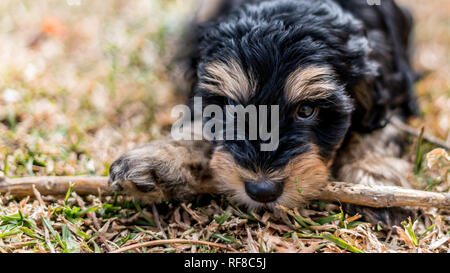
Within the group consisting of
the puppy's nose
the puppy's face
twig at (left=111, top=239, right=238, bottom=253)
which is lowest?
twig at (left=111, top=239, right=238, bottom=253)

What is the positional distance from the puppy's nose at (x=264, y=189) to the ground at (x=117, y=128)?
0.21 meters

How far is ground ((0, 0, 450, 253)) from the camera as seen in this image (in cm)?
249

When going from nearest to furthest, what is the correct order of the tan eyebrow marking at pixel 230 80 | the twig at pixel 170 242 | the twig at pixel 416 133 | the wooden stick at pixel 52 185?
the twig at pixel 170 242
the tan eyebrow marking at pixel 230 80
the wooden stick at pixel 52 185
the twig at pixel 416 133

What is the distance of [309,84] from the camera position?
102 inches

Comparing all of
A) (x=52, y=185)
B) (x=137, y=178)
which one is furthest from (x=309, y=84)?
(x=52, y=185)

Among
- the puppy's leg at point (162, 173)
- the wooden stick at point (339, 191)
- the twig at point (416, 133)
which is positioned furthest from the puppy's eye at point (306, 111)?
the twig at point (416, 133)

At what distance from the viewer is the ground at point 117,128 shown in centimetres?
249

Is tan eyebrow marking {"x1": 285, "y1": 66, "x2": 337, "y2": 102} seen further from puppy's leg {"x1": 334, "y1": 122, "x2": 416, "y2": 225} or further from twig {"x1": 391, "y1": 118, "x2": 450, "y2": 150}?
twig {"x1": 391, "y1": 118, "x2": 450, "y2": 150}

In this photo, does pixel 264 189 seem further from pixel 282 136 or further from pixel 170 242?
pixel 170 242

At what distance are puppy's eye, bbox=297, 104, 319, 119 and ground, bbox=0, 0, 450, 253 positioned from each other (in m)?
0.57

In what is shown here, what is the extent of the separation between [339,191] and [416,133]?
4.40 ft

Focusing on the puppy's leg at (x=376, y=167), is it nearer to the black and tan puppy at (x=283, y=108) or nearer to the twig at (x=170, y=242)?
the black and tan puppy at (x=283, y=108)

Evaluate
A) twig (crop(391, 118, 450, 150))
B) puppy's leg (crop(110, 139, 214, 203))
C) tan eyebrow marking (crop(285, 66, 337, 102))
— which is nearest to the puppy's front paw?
puppy's leg (crop(110, 139, 214, 203))

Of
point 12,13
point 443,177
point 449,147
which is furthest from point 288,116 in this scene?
point 12,13
